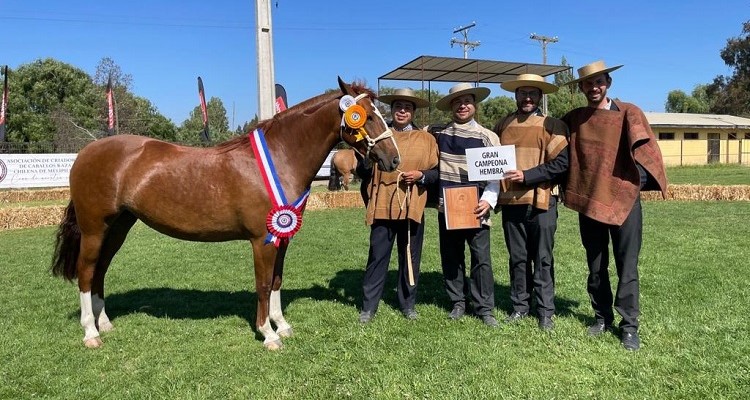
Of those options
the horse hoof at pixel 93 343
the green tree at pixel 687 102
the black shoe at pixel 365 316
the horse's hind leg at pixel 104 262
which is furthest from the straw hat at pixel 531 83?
the green tree at pixel 687 102

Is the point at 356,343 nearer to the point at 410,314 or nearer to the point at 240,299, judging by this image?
the point at 410,314

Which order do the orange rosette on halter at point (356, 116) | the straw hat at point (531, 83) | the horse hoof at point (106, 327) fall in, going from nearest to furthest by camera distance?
the orange rosette on halter at point (356, 116) → the straw hat at point (531, 83) → the horse hoof at point (106, 327)

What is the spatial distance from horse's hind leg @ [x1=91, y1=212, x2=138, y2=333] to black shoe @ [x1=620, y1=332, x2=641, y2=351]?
4.57m

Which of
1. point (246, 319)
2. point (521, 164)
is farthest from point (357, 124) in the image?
point (246, 319)

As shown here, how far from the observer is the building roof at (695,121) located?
34.7 metres

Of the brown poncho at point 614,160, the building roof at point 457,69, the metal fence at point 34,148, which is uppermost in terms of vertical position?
the building roof at point 457,69

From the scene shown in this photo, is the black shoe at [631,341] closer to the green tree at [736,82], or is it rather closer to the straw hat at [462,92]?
the straw hat at [462,92]

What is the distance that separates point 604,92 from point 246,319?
3.98 metres

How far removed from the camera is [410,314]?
4.96m

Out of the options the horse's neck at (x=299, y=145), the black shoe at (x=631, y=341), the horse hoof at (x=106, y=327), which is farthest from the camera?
the horse hoof at (x=106, y=327)

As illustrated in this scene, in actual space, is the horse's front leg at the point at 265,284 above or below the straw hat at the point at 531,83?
below

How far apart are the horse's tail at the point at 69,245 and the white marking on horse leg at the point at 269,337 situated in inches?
83.5

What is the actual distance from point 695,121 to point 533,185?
1549 inches

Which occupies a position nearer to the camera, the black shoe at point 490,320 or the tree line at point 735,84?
the black shoe at point 490,320
